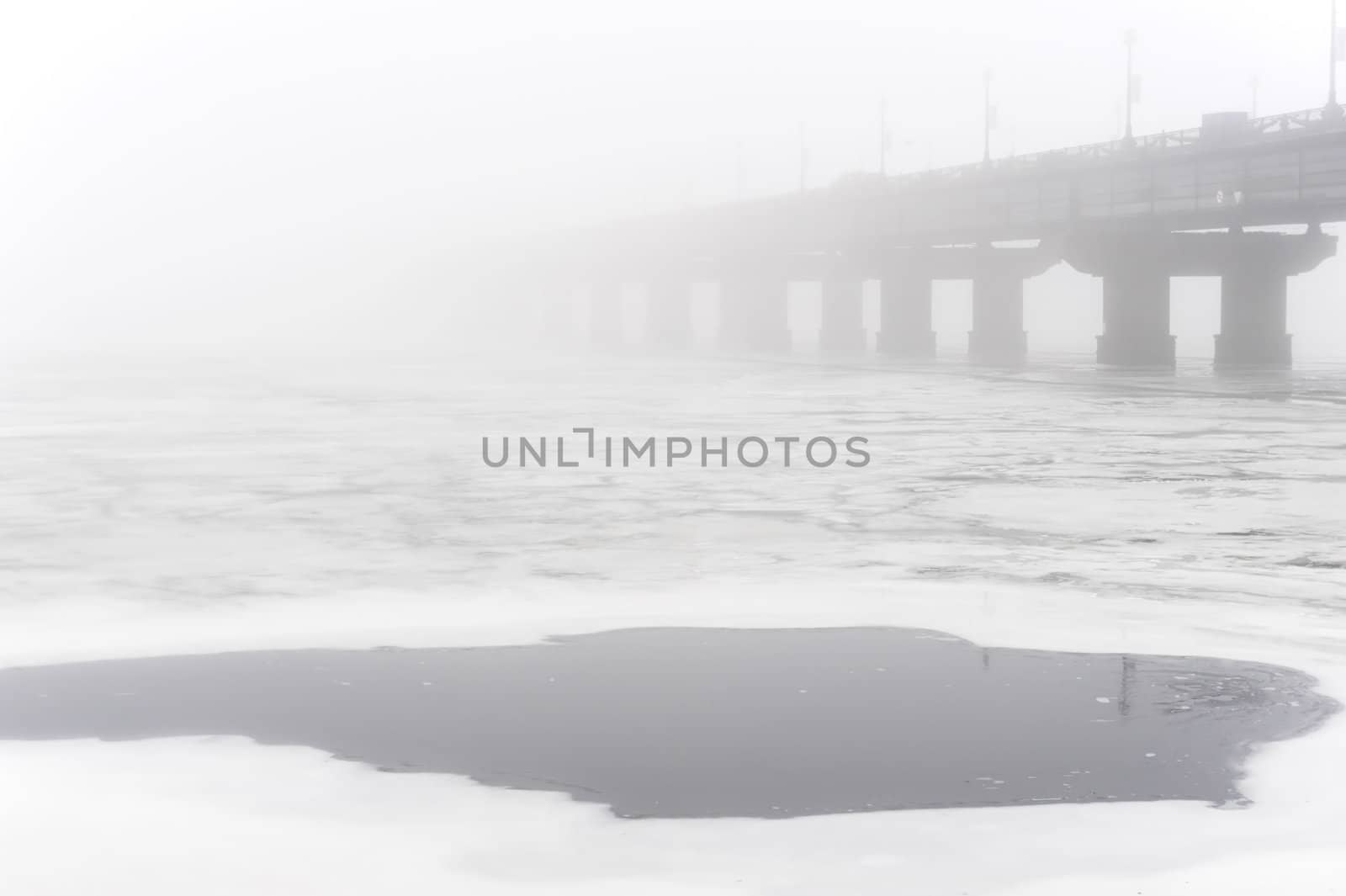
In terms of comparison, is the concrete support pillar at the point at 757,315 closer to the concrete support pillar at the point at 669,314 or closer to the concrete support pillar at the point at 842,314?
the concrete support pillar at the point at 842,314

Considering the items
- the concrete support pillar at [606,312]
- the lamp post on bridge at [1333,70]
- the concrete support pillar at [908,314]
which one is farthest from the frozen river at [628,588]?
the concrete support pillar at [606,312]

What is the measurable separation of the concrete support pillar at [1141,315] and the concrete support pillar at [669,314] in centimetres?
5282

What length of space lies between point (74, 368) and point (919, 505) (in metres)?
59.0

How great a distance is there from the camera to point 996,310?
282ft

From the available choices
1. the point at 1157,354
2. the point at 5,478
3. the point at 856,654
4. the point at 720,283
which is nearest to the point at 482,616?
the point at 856,654

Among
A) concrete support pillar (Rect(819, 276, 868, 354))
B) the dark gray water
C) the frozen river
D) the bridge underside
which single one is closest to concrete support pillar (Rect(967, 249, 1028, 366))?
the bridge underside

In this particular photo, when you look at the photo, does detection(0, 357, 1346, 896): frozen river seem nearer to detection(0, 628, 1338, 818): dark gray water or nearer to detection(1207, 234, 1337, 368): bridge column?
detection(0, 628, 1338, 818): dark gray water

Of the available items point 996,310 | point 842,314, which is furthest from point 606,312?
point 996,310

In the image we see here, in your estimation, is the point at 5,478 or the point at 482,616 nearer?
the point at 482,616

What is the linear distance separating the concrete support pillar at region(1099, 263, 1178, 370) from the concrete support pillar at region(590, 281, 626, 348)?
70.6 meters

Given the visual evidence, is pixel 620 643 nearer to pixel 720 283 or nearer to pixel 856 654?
pixel 856 654

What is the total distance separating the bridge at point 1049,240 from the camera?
6650 centimetres

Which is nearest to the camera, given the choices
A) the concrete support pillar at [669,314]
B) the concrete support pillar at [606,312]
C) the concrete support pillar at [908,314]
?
the concrete support pillar at [908,314]

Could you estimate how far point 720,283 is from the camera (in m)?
118
